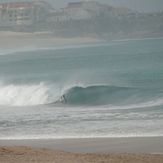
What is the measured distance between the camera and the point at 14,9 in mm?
135375

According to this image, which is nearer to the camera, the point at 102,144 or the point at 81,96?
the point at 102,144

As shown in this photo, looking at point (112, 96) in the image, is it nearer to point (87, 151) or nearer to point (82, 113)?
point (82, 113)

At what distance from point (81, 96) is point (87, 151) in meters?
13.9

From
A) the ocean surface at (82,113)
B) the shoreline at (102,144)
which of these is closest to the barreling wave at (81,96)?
the ocean surface at (82,113)

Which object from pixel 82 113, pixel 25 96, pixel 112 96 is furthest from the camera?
pixel 25 96

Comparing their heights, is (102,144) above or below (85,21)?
below

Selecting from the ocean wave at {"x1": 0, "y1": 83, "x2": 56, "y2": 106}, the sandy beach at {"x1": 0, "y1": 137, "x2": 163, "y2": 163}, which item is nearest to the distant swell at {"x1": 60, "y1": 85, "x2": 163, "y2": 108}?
the ocean wave at {"x1": 0, "y1": 83, "x2": 56, "y2": 106}

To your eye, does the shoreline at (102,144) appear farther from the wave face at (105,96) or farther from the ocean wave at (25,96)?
the ocean wave at (25,96)

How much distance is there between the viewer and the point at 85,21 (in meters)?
120

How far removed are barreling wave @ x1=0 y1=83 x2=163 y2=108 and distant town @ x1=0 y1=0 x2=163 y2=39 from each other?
84704 millimetres

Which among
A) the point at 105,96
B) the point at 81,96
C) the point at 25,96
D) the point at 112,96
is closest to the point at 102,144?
the point at 112,96

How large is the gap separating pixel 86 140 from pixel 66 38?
108554 mm

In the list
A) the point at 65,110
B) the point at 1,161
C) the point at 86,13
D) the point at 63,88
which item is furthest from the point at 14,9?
the point at 1,161

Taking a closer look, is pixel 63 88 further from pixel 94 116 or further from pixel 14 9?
pixel 14 9
